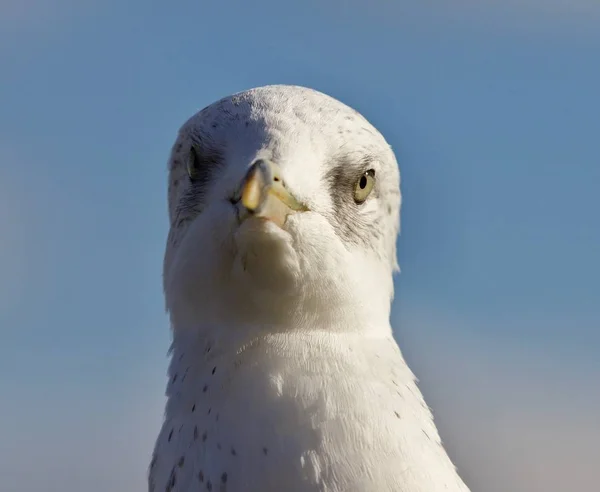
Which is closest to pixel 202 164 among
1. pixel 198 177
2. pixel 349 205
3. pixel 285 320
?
pixel 198 177

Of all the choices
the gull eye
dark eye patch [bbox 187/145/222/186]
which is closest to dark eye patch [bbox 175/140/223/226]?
dark eye patch [bbox 187/145/222/186]

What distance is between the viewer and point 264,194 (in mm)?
3736

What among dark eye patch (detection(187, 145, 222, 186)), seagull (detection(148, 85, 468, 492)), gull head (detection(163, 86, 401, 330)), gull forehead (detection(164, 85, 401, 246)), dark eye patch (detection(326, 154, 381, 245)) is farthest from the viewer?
dark eye patch (detection(187, 145, 222, 186))

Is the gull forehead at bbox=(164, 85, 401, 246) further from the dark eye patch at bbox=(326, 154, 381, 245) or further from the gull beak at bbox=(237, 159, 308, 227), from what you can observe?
the gull beak at bbox=(237, 159, 308, 227)

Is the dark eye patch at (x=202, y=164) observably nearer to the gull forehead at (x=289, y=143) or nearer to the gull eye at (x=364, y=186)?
the gull forehead at (x=289, y=143)

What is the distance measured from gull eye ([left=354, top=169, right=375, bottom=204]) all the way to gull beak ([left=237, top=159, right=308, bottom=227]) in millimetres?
605

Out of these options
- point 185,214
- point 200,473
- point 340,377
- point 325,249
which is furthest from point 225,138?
point 200,473

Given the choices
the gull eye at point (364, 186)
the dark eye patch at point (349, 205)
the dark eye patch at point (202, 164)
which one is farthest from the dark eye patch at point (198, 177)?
the gull eye at point (364, 186)

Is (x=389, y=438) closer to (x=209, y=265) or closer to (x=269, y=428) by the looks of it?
(x=269, y=428)

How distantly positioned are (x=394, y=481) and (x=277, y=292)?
878 mm

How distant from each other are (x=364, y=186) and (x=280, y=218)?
0.77 m

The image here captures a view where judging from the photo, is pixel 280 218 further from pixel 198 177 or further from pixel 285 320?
pixel 198 177

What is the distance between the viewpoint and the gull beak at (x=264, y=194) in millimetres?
3705

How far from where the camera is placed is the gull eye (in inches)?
174
